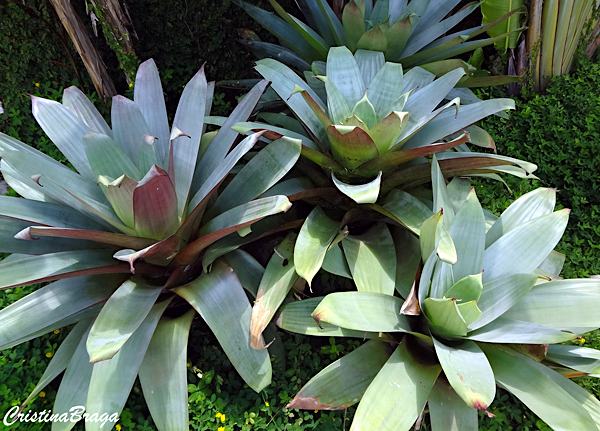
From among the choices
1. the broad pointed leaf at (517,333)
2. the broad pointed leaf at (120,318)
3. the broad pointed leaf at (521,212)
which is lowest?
the broad pointed leaf at (517,333)

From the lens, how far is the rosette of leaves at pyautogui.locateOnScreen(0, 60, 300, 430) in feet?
3.85

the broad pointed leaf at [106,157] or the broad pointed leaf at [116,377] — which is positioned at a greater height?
the broad pointed leaf at [106,157]

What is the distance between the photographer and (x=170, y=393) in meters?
1.22

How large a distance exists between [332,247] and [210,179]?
1.60ft

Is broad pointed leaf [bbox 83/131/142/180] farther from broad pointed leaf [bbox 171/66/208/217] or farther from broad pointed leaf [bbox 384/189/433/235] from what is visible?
broad pointed leaf [bbox 384/189/433/235]

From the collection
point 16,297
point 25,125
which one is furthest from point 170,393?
point 25,125

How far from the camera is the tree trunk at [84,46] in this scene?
6.11 feet

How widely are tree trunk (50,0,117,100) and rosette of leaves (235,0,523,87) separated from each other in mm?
803

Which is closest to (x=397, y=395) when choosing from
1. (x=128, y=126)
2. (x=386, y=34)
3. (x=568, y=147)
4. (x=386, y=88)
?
(x=386, y=88)

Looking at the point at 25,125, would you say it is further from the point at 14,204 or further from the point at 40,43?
the point at 14,204

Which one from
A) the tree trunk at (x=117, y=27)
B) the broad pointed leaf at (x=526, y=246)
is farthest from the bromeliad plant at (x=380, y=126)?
the tree trunk at (x=117, y=27)

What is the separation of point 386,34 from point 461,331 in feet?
4.58

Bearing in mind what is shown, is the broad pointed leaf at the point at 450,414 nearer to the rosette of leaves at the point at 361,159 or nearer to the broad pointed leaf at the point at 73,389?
the rosette of leaves at the point at 361,159

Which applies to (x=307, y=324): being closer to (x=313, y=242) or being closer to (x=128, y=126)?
(x=313, y=242)
